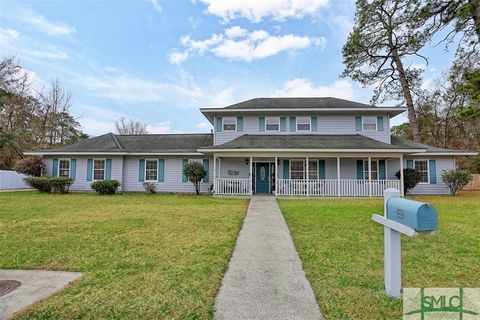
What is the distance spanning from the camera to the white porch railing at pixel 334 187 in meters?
14.8

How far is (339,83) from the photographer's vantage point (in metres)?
23.8

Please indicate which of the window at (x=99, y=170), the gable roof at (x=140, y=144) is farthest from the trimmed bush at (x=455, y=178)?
the window at (x=99, y=170)

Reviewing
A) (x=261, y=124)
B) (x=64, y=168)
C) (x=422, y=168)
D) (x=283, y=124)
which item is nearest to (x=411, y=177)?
(x=422, y=168)

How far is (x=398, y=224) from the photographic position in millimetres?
2836

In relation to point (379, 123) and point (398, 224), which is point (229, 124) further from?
point (398, 224)

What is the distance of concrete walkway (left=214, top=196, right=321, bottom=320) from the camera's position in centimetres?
279

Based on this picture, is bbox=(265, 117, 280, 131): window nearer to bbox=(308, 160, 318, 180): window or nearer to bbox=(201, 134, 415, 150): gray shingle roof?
bbox=(201, 134, 415, 150): gray shingle roof

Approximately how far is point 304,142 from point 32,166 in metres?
17.3

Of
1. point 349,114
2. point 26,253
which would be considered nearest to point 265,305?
point 26,253

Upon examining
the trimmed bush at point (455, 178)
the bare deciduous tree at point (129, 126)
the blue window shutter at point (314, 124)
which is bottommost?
the trimmed bush at point (455, 178)

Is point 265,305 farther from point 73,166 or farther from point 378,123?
point 73,166

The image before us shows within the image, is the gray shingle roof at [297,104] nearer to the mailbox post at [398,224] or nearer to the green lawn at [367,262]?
the green lawn at [367,262]

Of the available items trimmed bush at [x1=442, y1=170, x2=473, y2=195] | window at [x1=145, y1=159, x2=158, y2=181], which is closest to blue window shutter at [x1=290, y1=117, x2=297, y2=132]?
window at [x1=145, y1=159, x2=158, y2=181]

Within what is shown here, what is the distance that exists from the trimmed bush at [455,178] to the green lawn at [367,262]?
35.5 feet
